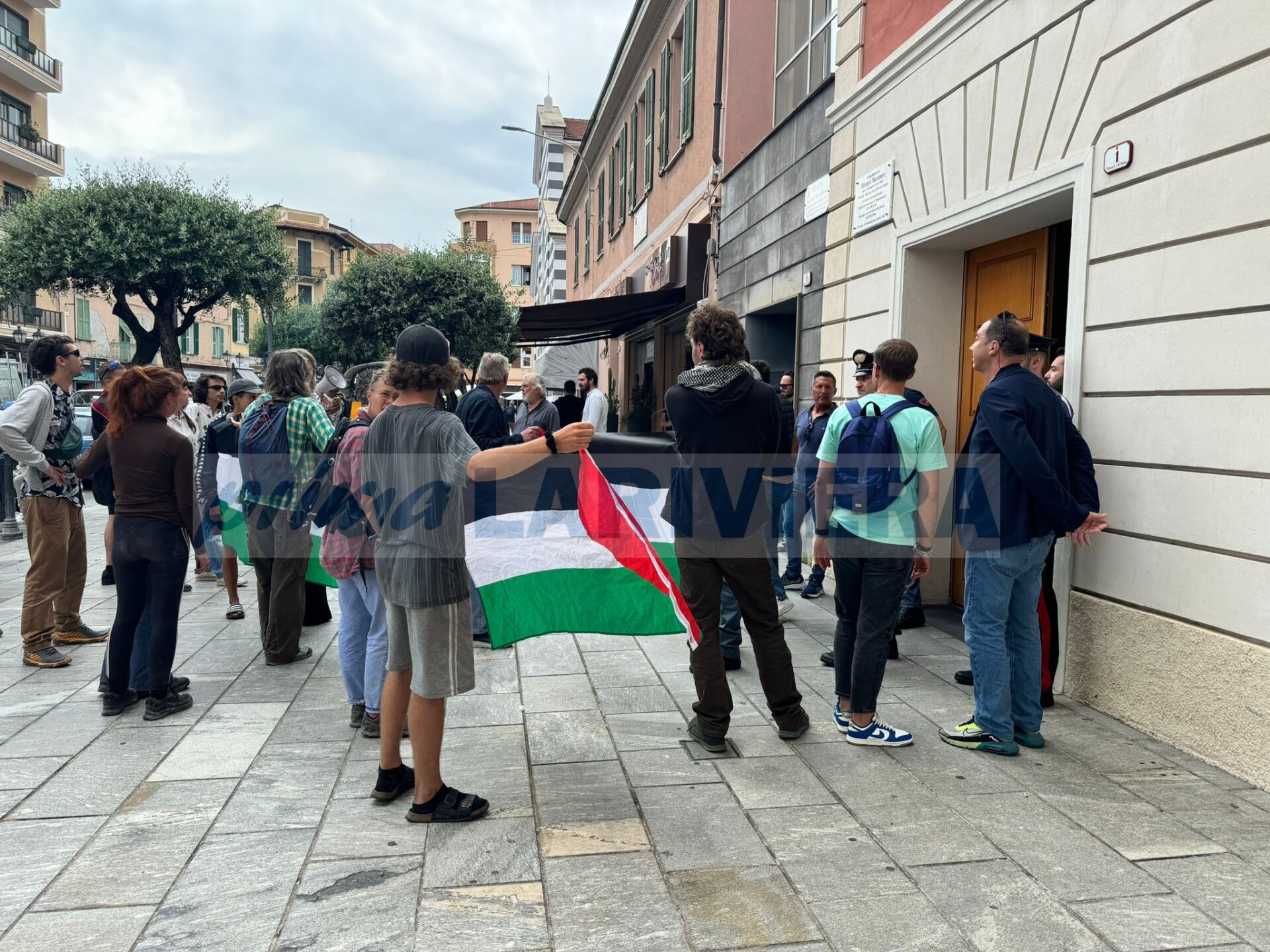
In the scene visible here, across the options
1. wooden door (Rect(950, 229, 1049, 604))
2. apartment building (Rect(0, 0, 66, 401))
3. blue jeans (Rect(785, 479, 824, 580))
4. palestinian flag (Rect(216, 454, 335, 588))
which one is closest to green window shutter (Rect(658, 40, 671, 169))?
blue jeans (Rect(785, 479, 824, 580))

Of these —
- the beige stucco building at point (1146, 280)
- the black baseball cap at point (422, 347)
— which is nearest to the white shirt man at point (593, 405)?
the beige stucco building at point (1146, 280)

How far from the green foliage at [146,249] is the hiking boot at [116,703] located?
26.4m

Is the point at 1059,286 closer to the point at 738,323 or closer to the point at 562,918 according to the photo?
the point at 738,323

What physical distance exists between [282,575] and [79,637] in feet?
5.54

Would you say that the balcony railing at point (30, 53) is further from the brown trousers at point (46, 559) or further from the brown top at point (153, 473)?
the brown top at point (153, 473)

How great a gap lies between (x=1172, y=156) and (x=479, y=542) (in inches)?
147

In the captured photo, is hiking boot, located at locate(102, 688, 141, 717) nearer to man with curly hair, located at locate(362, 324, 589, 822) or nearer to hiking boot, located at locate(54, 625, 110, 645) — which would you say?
hiking boot, located at locate(54, 625, 110, 645)

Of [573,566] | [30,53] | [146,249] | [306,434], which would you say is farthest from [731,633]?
[30,53]

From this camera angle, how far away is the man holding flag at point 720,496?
415cm

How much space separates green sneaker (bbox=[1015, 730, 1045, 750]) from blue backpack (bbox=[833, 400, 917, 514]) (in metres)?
1.30

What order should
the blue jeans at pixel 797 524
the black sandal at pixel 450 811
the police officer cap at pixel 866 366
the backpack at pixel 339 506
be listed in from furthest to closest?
the blue jeans at pixel 797 524 → the police officer cap at pixel 866 366 → the backpack at pixel 339 506 → the black sandal at pixel 450 811

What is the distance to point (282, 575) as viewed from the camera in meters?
5.66

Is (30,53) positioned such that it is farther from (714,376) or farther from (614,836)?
(614,836)

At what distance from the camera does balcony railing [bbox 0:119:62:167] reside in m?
36.5
